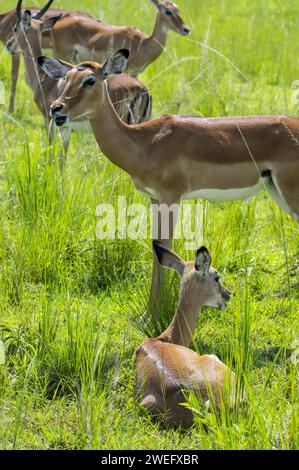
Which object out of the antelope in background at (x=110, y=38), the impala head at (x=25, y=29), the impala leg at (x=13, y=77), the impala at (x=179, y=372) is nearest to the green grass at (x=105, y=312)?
the impala at (x=179, y=372)

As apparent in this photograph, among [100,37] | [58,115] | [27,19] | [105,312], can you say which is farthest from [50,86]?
[105,312]

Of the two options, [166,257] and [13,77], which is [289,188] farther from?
[13,77]

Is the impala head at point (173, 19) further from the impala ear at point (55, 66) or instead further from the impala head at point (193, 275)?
the impala head at point (193, 275)

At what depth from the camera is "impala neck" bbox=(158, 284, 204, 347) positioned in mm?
4191

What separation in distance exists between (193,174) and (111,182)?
0.77 m

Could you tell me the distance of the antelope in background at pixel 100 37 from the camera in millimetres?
8844

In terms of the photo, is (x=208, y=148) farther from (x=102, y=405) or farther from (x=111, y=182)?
(x=102, y=405)

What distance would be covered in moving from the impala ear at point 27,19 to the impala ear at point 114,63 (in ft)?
8.54

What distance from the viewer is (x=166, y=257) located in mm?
4324

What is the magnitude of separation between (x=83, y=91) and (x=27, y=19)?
284 cm

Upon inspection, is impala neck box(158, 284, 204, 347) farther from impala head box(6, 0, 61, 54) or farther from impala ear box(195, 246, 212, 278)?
impala head box(6, 0, 61, 54)

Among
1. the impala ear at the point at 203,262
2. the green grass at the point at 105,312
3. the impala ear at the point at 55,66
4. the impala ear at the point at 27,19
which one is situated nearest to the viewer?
the green grass at the point at 105,312

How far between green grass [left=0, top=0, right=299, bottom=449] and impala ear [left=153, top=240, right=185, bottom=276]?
23 centimetres

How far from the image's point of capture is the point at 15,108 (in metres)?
8.46
